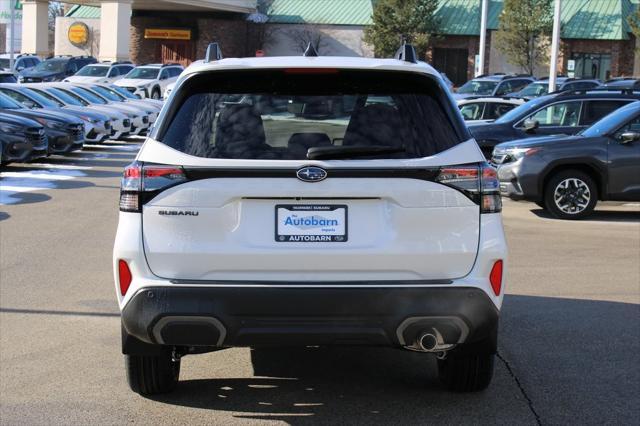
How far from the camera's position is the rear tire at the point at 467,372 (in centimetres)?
561

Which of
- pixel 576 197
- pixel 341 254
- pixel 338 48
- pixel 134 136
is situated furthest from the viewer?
pixel 338 48

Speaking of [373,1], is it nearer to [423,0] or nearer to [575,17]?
[423,0]

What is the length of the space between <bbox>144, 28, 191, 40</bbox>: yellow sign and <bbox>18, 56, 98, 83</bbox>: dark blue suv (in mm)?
15022

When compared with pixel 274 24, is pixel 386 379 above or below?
below

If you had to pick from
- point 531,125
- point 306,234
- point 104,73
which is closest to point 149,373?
point 306,234

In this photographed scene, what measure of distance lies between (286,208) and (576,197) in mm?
10067

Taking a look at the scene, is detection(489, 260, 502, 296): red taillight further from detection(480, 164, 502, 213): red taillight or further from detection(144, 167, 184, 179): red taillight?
detection(144, 167, 184, 179): red taillight

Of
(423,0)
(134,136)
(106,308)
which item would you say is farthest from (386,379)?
(423,0)

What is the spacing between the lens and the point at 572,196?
14055 millimetres

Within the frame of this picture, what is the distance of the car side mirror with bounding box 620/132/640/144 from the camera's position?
1398 cm

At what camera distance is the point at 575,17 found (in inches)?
2395

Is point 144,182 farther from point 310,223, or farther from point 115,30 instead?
point 115,30

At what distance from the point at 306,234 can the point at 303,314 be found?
1.26 ft

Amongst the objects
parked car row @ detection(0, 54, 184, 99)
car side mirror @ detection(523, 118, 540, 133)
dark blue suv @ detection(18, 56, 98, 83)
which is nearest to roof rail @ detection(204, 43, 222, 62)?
car side mirror @ detection(523, 118, 540, 133)
